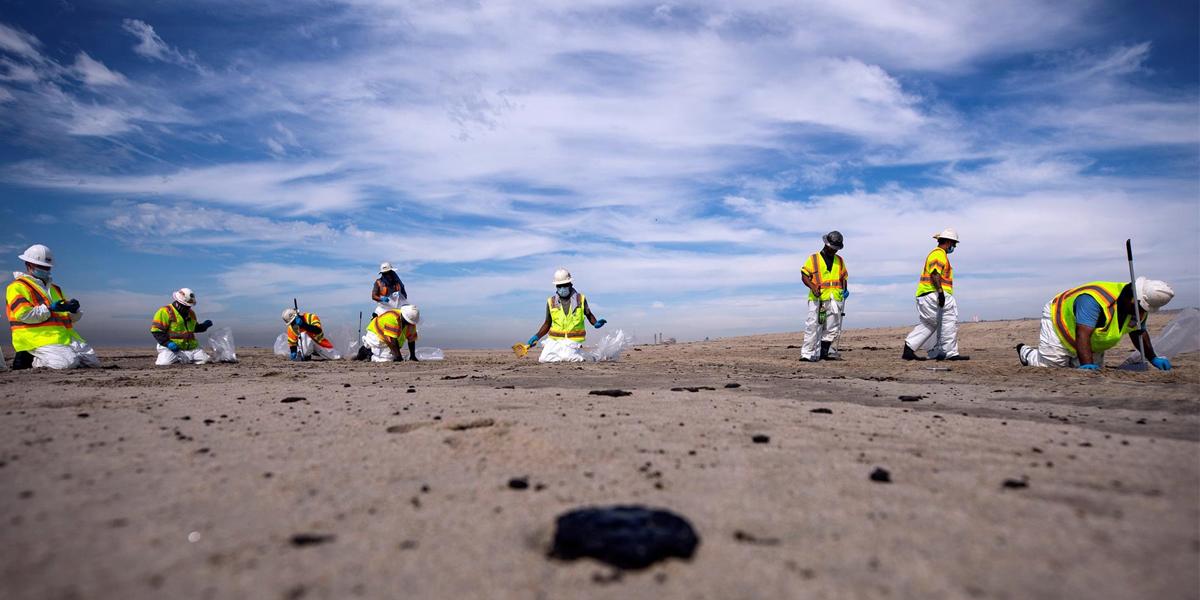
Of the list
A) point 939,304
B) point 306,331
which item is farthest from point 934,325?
point 306,331

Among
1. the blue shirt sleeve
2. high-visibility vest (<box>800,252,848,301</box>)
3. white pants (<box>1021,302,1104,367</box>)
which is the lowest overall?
white pants (<box>1021,302,1104,367</box>)

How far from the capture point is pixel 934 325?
36.3 ft

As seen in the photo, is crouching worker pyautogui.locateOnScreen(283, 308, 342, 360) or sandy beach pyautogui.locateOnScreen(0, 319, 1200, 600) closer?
sandy beach pyautogui.locateOnScreen(0, 319, 1200, 600)

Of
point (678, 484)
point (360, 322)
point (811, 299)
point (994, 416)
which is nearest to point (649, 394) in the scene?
point (994, 416)

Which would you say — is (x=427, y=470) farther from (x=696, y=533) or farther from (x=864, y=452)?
(x=864, y=452)

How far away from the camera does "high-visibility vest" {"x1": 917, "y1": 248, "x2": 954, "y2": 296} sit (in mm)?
10883

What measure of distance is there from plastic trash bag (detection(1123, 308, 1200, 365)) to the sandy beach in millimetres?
5057

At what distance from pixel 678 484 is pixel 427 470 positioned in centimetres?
123

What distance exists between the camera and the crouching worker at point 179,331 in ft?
38.8

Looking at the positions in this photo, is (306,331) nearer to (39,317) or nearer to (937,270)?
(39,317)

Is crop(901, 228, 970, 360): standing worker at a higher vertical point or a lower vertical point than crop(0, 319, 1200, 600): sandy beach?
higher

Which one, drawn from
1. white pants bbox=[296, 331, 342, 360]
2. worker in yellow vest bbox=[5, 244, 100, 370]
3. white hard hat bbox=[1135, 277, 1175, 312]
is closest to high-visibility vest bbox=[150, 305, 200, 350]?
worker in yellow vest bbox=[5, 244, 100, 370]

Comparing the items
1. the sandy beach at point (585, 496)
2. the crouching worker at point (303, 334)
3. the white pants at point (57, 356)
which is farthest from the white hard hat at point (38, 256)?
the sandy beach at point (585, 496)

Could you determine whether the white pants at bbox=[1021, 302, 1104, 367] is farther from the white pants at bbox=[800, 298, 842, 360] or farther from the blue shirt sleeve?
the white pants at bbox=[800, 298, 842, 360]
